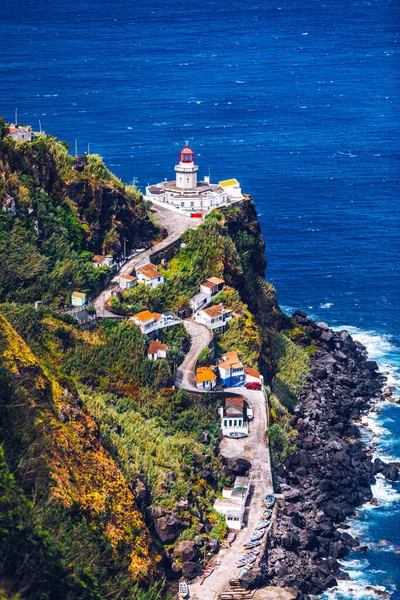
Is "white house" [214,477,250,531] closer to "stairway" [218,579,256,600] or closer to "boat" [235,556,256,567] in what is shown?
"boat" [235,556,256,567]

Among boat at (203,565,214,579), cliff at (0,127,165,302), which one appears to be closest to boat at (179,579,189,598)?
boat at (203,565,214,579)

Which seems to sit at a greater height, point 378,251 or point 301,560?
point 378,251

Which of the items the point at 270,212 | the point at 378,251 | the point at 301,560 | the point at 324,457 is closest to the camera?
the point at 301,560

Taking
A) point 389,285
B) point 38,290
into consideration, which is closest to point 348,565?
point 38,290

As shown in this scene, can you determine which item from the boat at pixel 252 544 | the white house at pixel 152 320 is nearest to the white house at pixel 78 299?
the white house at pixel 152 320

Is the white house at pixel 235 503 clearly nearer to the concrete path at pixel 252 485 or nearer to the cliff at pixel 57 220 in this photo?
the concrete path at pixel 252 485

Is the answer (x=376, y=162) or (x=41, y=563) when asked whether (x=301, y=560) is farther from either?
(x=376, y=162)
